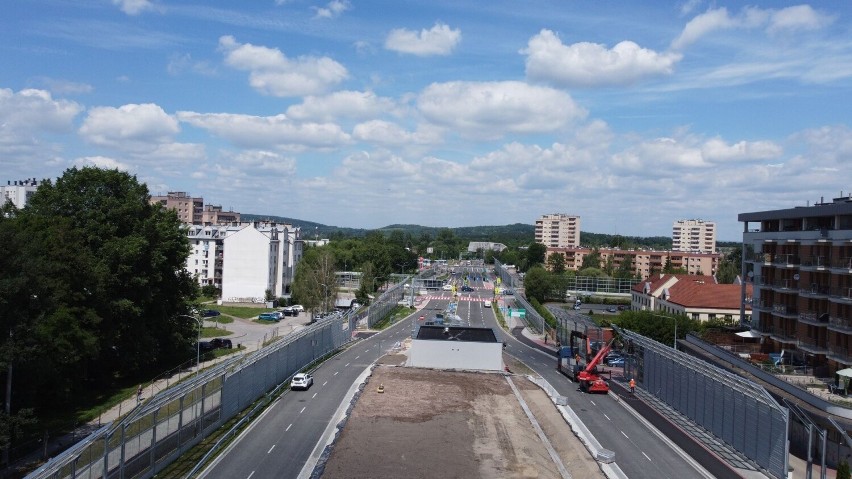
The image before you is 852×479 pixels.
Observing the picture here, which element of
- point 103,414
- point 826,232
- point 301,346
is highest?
point 826,232

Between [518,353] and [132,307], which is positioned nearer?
[132,307]

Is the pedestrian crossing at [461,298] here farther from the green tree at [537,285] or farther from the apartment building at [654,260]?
the apartment building at [654,260]

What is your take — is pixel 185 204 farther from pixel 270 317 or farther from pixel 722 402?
pixel 722 402

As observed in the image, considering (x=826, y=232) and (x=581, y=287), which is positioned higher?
(x=826, y=232)

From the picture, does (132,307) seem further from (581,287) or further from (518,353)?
(581,287)

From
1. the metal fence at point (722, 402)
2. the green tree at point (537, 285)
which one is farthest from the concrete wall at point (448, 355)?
the green tree at point (537, 285)

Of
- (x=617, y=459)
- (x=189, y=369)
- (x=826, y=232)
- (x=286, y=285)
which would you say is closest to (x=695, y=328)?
(x=826, y=232)

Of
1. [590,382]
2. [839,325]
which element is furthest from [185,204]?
[839,325]
